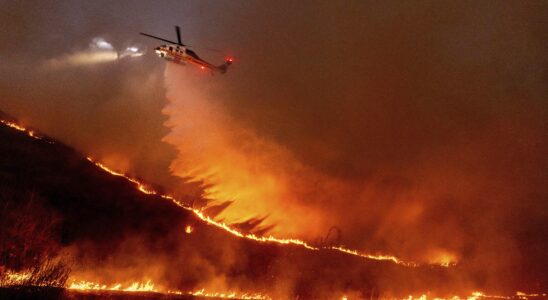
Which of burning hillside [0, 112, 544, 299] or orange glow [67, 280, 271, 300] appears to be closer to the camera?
orange glow [67, 280, 271, 300]

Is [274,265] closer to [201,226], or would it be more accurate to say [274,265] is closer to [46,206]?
[201,226]

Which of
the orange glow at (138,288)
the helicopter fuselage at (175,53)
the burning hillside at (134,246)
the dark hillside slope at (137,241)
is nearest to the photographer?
the orange glow at (138,288)

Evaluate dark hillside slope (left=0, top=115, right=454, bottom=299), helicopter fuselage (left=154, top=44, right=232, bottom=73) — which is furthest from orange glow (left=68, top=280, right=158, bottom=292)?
helicopter fuselage (left=154, top=44, right=232, bottom=73)

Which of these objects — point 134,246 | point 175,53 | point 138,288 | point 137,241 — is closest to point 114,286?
point 138,288

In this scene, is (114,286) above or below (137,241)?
below

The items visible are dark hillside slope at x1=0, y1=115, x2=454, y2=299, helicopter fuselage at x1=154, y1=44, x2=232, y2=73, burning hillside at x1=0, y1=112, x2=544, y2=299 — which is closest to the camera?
burning hillside at x1=0, y1=112, x2=544, y2=299

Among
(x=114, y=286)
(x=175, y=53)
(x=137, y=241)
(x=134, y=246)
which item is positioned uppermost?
(x=175, y=53)

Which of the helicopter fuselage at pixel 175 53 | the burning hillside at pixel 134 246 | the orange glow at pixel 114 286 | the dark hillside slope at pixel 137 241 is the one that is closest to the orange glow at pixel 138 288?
the orange glow at pixel 114 286

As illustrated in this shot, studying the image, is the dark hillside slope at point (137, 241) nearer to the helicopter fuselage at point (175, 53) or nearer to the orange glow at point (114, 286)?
the orange glow at point (114, 286)

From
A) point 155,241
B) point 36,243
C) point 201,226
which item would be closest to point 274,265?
point 201,226

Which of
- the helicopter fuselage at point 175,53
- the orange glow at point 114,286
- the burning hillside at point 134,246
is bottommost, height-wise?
the orange glow at point 114,286

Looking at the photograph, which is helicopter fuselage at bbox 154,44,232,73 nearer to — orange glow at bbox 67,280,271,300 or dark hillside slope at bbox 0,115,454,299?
dark hillside slope at bbox 0,115,454,299

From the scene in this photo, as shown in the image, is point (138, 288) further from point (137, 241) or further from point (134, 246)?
point (137, 241)

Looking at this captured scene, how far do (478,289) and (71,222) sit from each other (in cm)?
A: 4686
